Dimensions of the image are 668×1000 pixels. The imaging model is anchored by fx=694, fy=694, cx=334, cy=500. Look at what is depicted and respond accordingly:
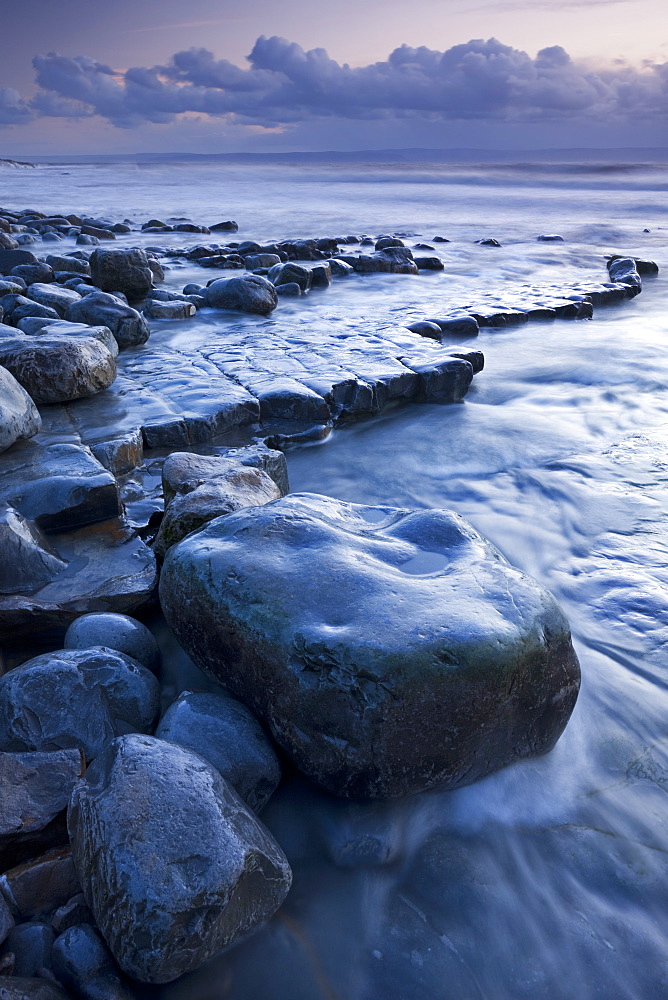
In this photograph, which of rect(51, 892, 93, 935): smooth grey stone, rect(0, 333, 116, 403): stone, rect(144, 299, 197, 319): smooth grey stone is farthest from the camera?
rect(144, 299, 197, 319): smooth grey stone

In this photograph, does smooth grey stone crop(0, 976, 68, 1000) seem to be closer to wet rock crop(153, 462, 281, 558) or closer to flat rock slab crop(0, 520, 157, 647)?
flat rock slab crop(0, 520, 157, 647)

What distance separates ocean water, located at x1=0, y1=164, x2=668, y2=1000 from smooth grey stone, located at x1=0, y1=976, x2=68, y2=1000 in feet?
0.92

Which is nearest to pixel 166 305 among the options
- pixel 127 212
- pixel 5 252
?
pixel 5 252

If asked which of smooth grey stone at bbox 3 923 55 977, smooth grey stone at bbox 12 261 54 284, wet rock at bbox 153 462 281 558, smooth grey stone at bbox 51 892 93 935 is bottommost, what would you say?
smooth grey stone at bbox 51 892 93 935

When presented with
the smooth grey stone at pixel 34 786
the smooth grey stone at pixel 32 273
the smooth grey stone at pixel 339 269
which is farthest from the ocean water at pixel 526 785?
the smooth grey stone at pixel 339 269

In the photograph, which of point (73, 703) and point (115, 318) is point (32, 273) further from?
point (73, 703)

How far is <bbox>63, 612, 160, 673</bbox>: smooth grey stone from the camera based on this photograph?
225 cm

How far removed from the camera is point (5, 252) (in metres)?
8.00

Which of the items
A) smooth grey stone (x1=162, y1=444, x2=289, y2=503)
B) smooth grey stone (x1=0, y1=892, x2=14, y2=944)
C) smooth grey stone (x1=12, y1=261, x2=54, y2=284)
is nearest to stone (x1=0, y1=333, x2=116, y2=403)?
smooth grey stone (x1=162, y1=444, x2=289, y2=503)

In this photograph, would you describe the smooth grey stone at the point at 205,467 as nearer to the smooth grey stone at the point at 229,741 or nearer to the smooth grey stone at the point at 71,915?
the smooth grey stone at the point at 229,741

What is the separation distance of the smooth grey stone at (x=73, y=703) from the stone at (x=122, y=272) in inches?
237

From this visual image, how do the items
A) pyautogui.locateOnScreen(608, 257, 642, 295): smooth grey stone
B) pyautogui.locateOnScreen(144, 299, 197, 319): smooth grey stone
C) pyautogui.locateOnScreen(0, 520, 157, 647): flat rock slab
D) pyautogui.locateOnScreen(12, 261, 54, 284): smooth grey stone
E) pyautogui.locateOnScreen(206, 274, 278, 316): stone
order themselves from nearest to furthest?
pyautogui.locateOnScreen(0, 520, 157, 647): flat rock slab
pyautogui.locateOnScreen(144, 299, 197, 319): smooth grey stone
pyautogui.locateOnScreen(206, 274, 278, 316): stone
pyautogui.locateOnScreen(12, 261, 54, 284): smooth grey stone
pyautogui.locateOnScreen(608, 257, 642, 295): smooth grey stone

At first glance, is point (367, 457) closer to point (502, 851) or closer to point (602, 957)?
point (502, 851)

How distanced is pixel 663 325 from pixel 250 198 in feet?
80.5
